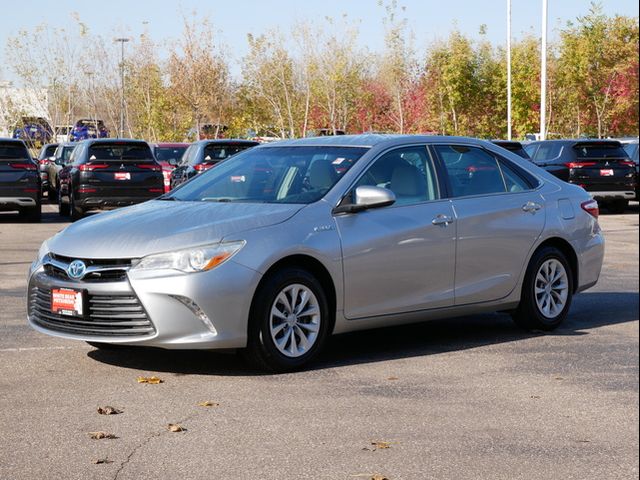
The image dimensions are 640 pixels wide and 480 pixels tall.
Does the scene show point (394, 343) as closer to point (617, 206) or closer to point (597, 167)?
point (597, 167)

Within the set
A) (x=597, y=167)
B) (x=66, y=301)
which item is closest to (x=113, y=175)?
(x=597, y=167)

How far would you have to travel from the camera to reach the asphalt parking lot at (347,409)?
17.3 feet

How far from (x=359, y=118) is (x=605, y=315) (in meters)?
44.1

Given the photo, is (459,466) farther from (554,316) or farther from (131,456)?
(554,316)

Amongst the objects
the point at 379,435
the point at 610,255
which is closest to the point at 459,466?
the point at 379,435

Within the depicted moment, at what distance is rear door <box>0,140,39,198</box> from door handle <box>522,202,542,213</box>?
16639mm

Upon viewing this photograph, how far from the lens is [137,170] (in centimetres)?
2430

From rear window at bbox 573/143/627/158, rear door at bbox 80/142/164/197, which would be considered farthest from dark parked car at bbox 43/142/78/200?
rear window at bbox 573/143/627/158

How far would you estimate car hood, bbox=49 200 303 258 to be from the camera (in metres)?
7.09

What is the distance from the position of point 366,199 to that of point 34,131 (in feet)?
186

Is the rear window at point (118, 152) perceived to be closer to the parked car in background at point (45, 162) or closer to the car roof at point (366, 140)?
the parked car in background at point (45, 162)

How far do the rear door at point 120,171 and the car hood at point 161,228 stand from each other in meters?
16.5

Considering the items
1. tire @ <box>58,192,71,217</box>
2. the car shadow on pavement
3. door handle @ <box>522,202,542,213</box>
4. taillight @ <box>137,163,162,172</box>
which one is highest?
taillight @ <box>137,163,162,172</box>

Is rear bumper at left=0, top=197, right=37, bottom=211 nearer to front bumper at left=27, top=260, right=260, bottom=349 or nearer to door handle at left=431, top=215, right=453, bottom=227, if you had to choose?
door handle at left=431, top=215, right=453, bottom=227
